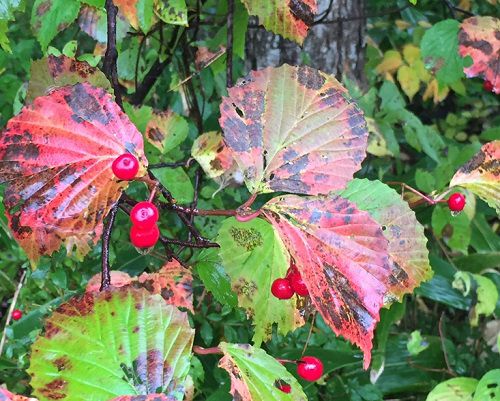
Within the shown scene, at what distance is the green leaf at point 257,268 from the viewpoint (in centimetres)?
78

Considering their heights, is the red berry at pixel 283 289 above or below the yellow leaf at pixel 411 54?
above

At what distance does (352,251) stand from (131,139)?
0.25m

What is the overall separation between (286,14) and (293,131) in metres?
0.28

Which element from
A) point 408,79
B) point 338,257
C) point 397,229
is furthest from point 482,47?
point 408,79

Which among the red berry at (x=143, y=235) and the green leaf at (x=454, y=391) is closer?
the red berry at (x=143, y=235)

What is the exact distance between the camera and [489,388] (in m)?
1.29

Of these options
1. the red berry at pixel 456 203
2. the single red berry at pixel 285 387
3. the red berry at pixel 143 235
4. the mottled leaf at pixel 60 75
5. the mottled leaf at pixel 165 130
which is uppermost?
the mottled leaf at pixel 60 75

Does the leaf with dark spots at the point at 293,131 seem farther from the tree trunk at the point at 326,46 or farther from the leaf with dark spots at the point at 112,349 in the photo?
the tree trunk at the point at 326,46

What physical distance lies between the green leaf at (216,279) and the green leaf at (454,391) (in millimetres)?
722

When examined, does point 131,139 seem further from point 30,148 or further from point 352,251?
point 352,251

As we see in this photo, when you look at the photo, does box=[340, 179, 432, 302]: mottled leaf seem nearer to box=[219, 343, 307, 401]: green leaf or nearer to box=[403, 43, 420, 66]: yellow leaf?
box=[219, 343, 307, 401]: green leaf

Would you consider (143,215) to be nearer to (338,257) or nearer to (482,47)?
(338,257)

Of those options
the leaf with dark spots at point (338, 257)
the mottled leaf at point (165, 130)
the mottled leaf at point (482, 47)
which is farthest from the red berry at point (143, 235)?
the mottled leaf at point (482, 47)

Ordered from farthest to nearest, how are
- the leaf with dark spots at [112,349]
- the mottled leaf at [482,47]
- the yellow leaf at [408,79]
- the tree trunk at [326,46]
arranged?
the yellow leaf at [408,79], the tree trunk at [326,46], the mottled leaf at [482,47], the leaf with dark spots at [112,349]
